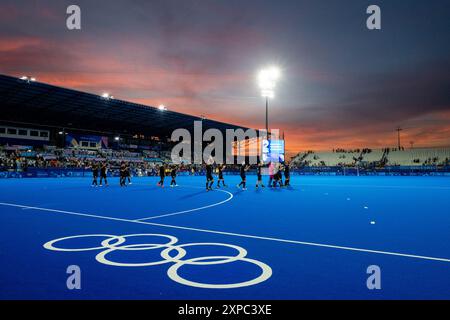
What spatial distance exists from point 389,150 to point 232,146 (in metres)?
41.7

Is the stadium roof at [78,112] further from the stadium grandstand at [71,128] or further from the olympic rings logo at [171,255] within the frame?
the olympic rings logo at [171,255]

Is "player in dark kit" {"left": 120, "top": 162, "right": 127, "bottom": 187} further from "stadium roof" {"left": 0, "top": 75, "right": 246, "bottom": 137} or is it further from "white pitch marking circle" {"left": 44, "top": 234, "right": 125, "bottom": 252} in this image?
"stadium roof" {"left": 0, "top": 75, "right": 246, "bottom": 137}

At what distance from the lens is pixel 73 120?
58.0 metres

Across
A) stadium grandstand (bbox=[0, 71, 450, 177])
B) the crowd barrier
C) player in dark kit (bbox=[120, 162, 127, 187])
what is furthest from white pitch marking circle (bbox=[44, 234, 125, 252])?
the crowd barrier

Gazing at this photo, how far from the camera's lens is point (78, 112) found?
5262cm

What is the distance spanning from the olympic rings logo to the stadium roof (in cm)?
3792

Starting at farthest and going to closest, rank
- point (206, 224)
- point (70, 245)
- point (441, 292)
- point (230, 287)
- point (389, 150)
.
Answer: point (389, 150), point (206, 224), point (70, 245), point (230, 287), point (441, 292)

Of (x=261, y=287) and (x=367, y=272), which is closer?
(x=261, y=287)

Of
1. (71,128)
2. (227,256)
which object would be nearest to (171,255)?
(227,256)

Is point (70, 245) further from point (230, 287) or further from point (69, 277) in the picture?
point (230, 287)

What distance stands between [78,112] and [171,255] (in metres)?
53.6

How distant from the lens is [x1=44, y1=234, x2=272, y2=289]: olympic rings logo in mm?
4324

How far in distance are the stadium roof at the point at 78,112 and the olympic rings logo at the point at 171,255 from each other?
37.9 meters
